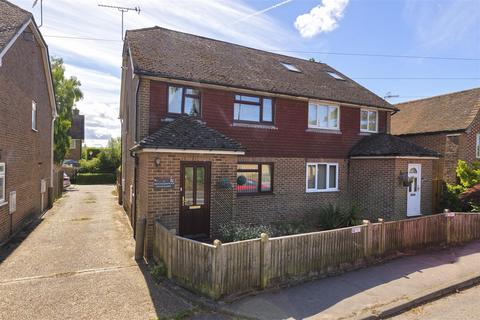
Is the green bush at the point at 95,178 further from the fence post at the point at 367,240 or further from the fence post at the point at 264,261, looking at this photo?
the fence post at the point at 264,261

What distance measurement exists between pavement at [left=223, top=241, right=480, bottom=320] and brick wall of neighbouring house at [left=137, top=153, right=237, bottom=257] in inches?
128

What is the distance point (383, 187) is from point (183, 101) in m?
8.26

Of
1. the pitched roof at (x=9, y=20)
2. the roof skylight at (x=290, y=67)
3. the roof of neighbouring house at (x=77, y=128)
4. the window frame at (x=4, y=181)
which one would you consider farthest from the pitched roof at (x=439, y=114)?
the roof of neighbouring house at (x=77, y=128)

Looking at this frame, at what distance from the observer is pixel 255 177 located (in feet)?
37.6

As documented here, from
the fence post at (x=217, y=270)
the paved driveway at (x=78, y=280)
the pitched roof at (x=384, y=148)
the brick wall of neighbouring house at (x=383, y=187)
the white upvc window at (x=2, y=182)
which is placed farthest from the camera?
the pitched roof at (x=384, y=148)

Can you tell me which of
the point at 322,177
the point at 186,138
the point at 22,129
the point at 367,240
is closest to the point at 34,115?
the point at 22,129

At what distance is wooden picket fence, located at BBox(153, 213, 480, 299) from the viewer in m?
5.74

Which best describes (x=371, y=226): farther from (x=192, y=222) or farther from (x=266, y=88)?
(x=266, y=88)

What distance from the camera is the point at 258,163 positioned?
1149cm

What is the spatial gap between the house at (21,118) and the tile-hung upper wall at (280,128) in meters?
4.28

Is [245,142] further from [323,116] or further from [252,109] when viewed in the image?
[323,116]

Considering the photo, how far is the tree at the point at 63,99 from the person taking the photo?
27317 millimetres

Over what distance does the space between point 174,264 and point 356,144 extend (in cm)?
1005

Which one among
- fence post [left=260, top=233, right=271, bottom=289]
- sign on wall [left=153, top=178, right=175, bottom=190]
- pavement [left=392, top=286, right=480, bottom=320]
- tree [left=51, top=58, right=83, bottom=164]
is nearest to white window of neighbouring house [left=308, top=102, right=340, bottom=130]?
sign on wall [left=153, top=178, right=175, bottom=190]
